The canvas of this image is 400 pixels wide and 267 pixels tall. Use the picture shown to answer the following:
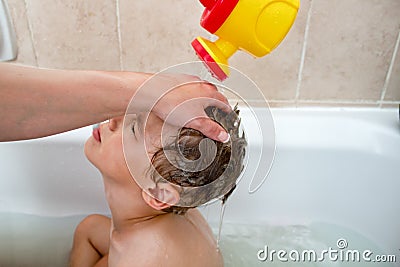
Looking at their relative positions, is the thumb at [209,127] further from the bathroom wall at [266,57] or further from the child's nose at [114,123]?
the bathroom wall at [266,57]

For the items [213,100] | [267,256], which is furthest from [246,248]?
[213,100]

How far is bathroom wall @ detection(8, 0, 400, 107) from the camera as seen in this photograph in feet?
3.41

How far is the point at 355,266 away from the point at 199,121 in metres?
0.58

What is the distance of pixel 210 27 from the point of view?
68cm

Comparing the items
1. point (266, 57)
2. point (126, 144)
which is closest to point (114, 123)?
point (126, 144)

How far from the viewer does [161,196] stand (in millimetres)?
790

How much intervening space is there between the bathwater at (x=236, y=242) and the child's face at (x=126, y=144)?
35 centimetres

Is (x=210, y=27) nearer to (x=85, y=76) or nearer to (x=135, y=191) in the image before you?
(x=85, y=76)

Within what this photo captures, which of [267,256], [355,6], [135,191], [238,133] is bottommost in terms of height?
[267,256]

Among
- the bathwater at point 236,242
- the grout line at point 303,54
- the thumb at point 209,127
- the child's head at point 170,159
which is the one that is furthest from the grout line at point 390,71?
the thumb at point 209,127

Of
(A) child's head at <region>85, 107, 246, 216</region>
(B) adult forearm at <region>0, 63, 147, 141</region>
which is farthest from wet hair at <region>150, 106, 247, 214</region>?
(B) adult forearm at <region>0, 63, 147, 141</region>

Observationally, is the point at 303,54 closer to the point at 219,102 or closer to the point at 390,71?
the point at 390,71

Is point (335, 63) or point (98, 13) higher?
point (98, 13)

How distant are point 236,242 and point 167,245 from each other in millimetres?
337
